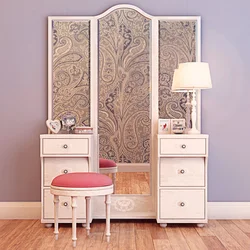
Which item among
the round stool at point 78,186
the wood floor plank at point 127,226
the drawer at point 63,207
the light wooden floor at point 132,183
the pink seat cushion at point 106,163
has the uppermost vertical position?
the pink seat cushion at point 106,163

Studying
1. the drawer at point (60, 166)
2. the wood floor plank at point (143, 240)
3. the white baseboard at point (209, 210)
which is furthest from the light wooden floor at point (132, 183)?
the white baseboard at point (209, 210)

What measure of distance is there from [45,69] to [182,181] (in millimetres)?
1508

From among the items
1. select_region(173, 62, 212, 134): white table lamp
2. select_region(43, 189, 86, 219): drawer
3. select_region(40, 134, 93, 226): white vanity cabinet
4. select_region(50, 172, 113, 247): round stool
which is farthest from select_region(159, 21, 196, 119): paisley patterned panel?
select_region(50, 172, 113, 247): round stool

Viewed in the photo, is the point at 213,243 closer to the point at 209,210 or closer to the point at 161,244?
the point at 161,244

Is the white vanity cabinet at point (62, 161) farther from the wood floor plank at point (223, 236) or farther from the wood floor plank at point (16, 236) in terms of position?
the wood floor plank at point (223, 236)

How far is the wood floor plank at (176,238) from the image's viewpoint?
3622mm

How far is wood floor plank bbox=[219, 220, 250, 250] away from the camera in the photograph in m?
3.69

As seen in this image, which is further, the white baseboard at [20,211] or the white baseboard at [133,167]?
the white baseboard at [20,211]

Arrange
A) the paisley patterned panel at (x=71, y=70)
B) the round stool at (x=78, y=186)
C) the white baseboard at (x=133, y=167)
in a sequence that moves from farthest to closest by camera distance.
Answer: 1. the paisley patterned panel at (x=71, y=70)
2. the white baseboard at (x=133, y=167)
3. the round stool at (x=78, y=186)

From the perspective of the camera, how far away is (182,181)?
166 inches

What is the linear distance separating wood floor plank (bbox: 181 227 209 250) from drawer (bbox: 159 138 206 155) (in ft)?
1.96

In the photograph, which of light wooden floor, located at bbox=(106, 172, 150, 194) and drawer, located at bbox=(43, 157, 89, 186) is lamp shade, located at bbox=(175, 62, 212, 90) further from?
drawer, located at bbox=(43, 157, 89, 186)

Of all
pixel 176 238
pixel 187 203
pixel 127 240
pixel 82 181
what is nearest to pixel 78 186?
pixel 82 181

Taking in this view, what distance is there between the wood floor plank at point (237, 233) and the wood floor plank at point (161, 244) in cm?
50
